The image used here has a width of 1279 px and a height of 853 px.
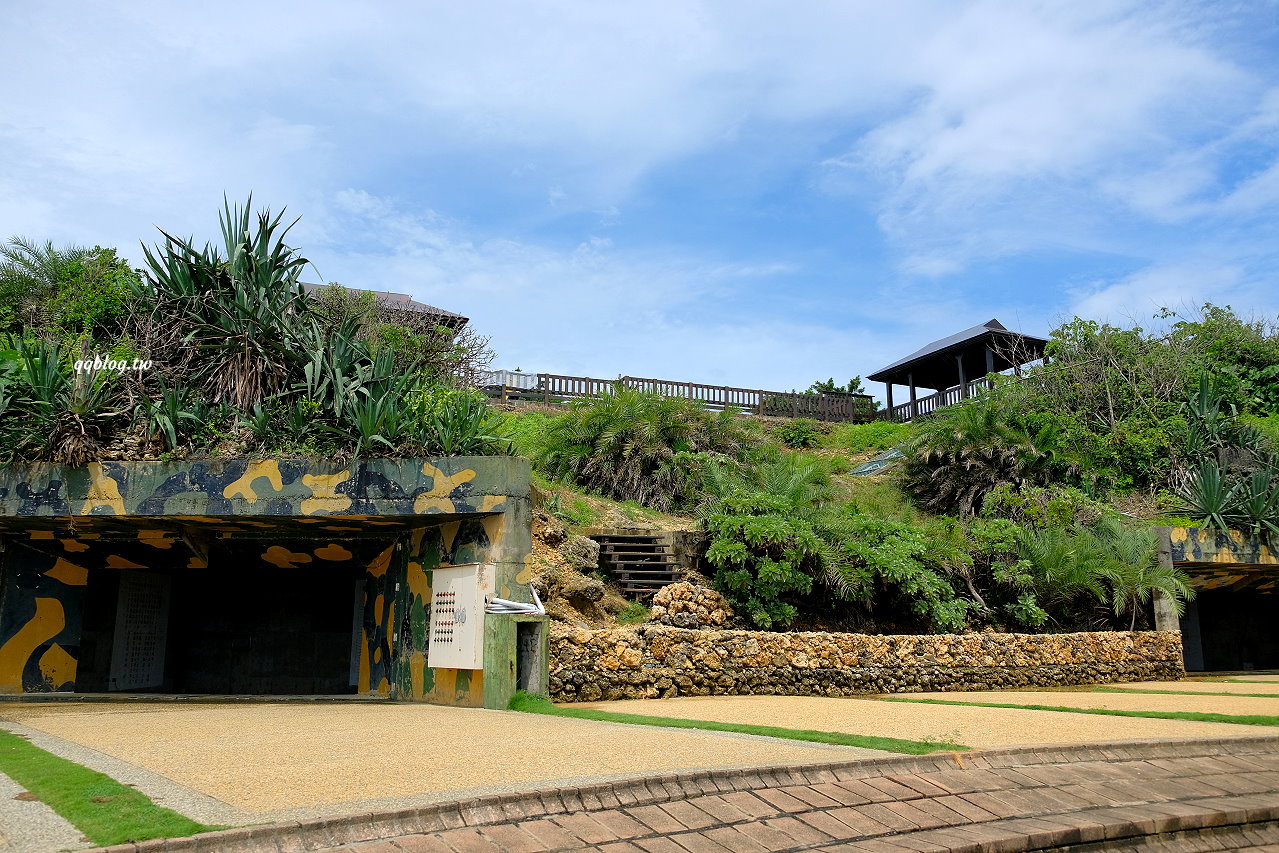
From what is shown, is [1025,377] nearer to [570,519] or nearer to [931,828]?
[570,519]

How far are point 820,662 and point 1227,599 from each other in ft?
46.4

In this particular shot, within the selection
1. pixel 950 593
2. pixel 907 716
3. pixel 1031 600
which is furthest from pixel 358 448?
pixel 1031 600

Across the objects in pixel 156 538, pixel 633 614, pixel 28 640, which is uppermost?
pixel 156 538

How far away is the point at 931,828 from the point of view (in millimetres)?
5492

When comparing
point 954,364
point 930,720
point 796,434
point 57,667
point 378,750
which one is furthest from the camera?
point 954,364

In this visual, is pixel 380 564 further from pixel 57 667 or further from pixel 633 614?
pixel 57 667

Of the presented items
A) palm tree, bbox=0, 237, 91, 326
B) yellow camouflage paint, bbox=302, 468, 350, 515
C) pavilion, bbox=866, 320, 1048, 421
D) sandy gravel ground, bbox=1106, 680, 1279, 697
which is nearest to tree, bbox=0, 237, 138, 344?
palm tree, bbox=0, 237, 91, 326

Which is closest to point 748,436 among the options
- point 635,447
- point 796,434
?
point 635,447

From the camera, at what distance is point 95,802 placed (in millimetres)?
4652

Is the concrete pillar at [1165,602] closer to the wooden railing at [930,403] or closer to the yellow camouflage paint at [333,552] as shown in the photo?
the wooden railing at [930,403]

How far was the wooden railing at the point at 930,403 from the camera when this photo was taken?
28.0 meters

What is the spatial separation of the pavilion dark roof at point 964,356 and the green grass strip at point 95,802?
2549cm

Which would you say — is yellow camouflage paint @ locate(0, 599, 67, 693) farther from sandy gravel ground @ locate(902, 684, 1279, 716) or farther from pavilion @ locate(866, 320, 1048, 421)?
pavilion @ locate(866, 320, 1048, 421)

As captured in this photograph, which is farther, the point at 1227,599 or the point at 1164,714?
the point at 1227,599
